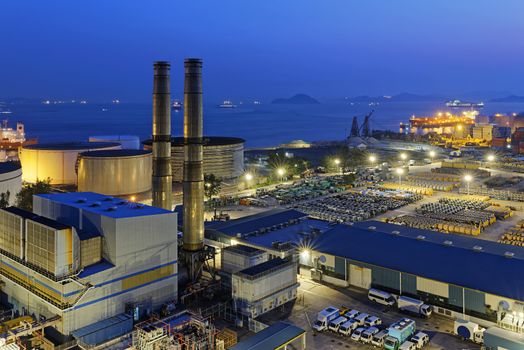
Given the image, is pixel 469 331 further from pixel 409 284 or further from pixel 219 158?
pixel 219 158

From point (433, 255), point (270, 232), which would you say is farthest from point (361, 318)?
point (270, 232)

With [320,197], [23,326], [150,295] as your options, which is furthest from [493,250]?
[320,197]

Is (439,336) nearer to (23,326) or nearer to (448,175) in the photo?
(23,326)

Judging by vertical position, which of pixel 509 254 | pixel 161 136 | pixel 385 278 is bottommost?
pixel 385 278

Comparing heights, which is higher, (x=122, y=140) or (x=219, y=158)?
(x=122, y=140)

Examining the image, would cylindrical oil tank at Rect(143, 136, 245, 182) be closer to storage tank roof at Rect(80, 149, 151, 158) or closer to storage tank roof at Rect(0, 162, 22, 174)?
storage tank roof at Rect(80, 149, 151, 158)

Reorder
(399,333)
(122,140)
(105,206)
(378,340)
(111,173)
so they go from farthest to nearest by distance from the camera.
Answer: (122,140)
(111,173)
(105,206)
(378,340)
(399,333)

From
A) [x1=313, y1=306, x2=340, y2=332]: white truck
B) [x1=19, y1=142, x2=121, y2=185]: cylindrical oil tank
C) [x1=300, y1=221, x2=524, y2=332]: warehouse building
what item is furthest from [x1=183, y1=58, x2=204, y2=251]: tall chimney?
[x1=19, y1=142, x2=121, y2=185]: cylindrical oil tank
